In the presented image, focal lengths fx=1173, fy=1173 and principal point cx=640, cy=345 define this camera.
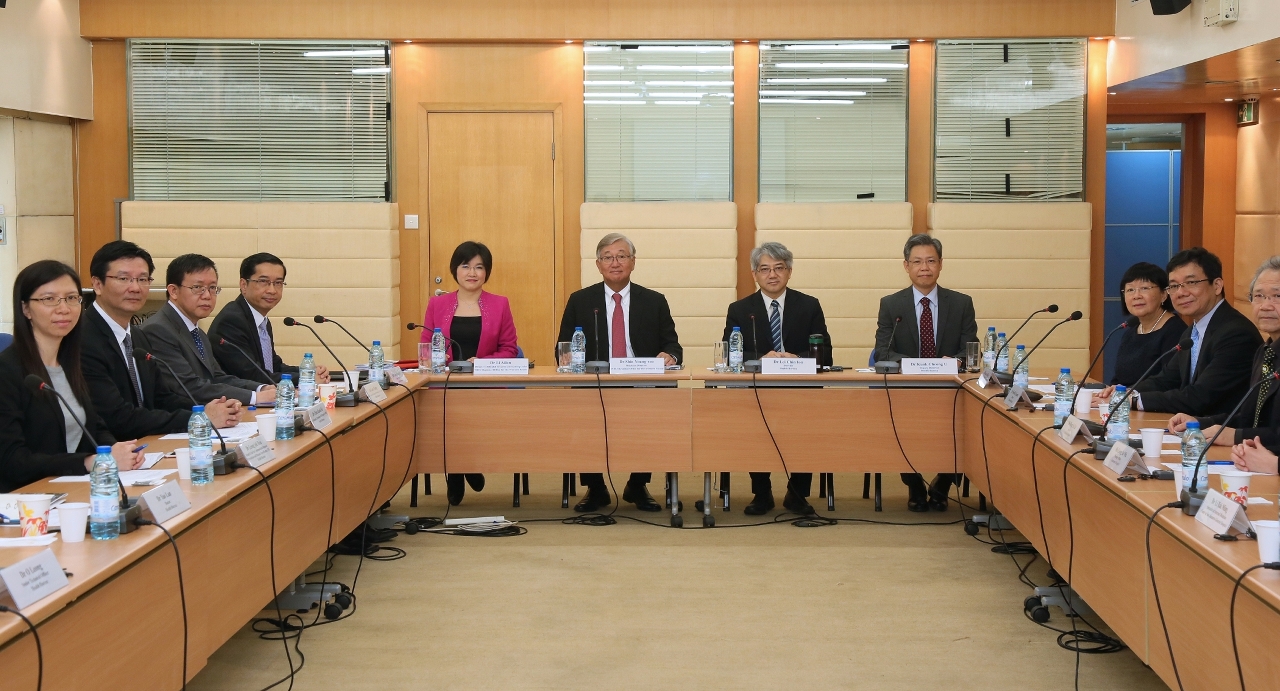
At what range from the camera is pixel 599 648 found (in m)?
3.55

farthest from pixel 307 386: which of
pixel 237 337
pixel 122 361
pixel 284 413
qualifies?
pixel 237 337

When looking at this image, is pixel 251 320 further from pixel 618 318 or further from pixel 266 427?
pixel 618 318

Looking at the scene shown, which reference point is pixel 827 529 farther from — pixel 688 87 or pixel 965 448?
pixel 688 87

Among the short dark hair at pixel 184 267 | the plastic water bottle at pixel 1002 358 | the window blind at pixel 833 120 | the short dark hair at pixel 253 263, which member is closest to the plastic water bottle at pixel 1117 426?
the plastic water bottle at pixel 1002 358

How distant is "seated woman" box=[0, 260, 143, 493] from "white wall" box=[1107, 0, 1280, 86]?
17.4ft

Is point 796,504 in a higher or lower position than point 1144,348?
lower

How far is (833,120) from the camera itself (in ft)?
25.1

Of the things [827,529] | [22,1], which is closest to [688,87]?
[827,529]

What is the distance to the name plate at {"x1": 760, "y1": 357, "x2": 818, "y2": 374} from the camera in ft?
17.2

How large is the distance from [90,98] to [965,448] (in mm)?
5969

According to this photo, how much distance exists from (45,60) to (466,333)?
350 cm

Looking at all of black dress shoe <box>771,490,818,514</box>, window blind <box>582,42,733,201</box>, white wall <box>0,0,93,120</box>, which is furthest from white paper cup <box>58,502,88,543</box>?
window blind <box>582,42,733,201</box>

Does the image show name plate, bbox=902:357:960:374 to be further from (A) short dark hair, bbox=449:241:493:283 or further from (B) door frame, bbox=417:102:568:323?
(B) door frame, bbox=417:102:568:323

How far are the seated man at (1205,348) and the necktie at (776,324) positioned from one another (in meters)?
1.59
